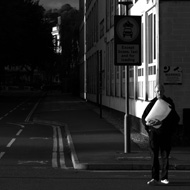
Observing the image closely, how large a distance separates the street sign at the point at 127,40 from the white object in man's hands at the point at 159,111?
482cm

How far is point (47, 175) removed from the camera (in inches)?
509

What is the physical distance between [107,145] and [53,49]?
188 feet

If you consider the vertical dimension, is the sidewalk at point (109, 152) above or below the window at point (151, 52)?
below

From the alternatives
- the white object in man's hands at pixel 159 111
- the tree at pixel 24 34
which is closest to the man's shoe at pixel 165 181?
the white object in man's hands at pixel 159 111

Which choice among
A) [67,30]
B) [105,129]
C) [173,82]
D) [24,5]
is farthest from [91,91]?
[67,30]

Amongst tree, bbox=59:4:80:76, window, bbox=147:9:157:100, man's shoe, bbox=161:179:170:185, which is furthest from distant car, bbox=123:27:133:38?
tree, bbox=59:4:80:76

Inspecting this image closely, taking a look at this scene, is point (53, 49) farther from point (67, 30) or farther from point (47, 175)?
point (47, 175)

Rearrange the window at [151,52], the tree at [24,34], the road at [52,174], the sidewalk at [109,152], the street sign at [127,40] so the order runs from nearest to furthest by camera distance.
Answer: the road at [52,174] < the sidewalk at [109,152] < the street sign at [127,40] < the window at [151,52] < the tree at [24,34]

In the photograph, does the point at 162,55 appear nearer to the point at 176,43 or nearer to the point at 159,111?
the point at 176,43

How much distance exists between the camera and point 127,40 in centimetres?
1644

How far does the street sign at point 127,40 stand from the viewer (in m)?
16.3

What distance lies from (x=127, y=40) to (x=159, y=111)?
513 centimetres

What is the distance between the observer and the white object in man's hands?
1160 cm

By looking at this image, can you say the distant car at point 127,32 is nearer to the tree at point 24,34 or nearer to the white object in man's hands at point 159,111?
the white object in man's hands at point 159,111
